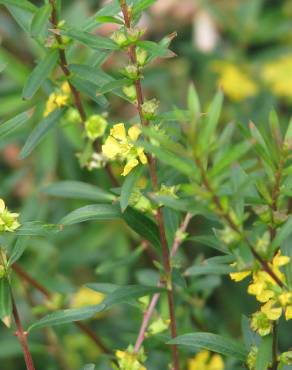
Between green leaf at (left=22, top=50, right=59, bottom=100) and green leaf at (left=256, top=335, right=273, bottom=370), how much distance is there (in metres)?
0.43

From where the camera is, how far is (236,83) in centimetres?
235

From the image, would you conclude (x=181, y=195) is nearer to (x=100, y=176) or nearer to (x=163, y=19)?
(x=100, y=176)

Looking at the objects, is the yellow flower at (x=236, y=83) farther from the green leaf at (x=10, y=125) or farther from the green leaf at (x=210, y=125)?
the green leaf at (x=210, y=125)

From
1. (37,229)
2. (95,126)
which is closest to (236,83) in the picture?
(95,126)

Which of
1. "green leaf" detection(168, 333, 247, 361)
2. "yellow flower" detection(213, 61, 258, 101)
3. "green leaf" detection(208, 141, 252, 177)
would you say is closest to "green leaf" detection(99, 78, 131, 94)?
"green leaf" detection(208, 141, 252, 177)

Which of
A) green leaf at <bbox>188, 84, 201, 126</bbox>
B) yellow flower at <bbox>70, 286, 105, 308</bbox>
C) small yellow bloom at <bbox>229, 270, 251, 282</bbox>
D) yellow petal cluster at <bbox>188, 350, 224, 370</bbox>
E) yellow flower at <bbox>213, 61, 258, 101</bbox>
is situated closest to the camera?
green leaf at <bbox>188, 84, 201, 126</bbox>

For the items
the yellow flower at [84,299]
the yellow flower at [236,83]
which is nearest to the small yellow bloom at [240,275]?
the yellow flower at [84,299]


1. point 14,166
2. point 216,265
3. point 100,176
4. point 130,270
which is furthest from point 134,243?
point 216,265

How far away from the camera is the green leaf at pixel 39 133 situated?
0.99 meters

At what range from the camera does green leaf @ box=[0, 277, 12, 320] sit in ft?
2.77

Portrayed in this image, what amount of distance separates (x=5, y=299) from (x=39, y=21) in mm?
350

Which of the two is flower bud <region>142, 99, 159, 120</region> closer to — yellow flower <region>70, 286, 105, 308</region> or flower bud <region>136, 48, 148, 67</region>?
flower bud <region>136, 48, 148, 67</region>

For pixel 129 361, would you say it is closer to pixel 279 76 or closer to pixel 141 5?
pixel 141 5

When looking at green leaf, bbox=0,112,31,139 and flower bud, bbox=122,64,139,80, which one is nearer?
flower bud, bbox=122,64,139,80
